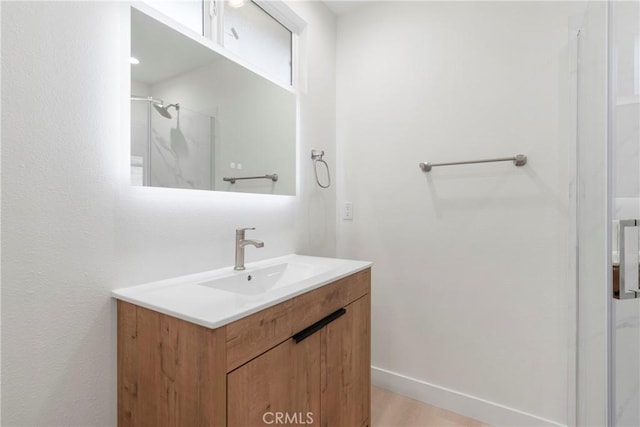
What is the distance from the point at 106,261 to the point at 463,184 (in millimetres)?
1721

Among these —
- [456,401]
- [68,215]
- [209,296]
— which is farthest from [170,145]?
[456,401]

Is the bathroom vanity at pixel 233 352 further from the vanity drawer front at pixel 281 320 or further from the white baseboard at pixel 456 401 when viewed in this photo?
the white baseboard at pixel 456 401

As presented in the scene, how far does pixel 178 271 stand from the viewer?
1192mm

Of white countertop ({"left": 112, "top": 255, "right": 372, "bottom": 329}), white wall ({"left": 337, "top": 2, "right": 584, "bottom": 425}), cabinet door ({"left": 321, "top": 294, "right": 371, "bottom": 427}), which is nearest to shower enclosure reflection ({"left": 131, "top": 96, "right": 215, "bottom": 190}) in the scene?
white countertop ({"left": 112, "top": 255, "right": 372, "bottom": 329})

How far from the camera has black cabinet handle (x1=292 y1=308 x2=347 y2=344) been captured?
1015 mm

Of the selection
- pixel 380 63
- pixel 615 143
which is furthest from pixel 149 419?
pixel 380 63

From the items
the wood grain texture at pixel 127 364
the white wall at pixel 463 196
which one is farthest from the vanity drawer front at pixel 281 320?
the white wall at pixel 463 196

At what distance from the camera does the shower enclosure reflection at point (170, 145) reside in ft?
3.53

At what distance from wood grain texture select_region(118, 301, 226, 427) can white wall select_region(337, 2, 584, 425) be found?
142 cm

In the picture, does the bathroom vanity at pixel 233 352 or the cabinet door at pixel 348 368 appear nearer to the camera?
the bathroom vanity at pixel 233 352

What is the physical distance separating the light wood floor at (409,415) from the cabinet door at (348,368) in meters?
0.28

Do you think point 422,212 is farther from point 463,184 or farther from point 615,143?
point 615,143

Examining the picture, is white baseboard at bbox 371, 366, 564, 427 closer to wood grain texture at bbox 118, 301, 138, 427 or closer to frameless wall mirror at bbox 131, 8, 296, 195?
frameless wall mirror at bbox 131, 8, 296, 195

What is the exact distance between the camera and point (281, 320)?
37.4 inches
